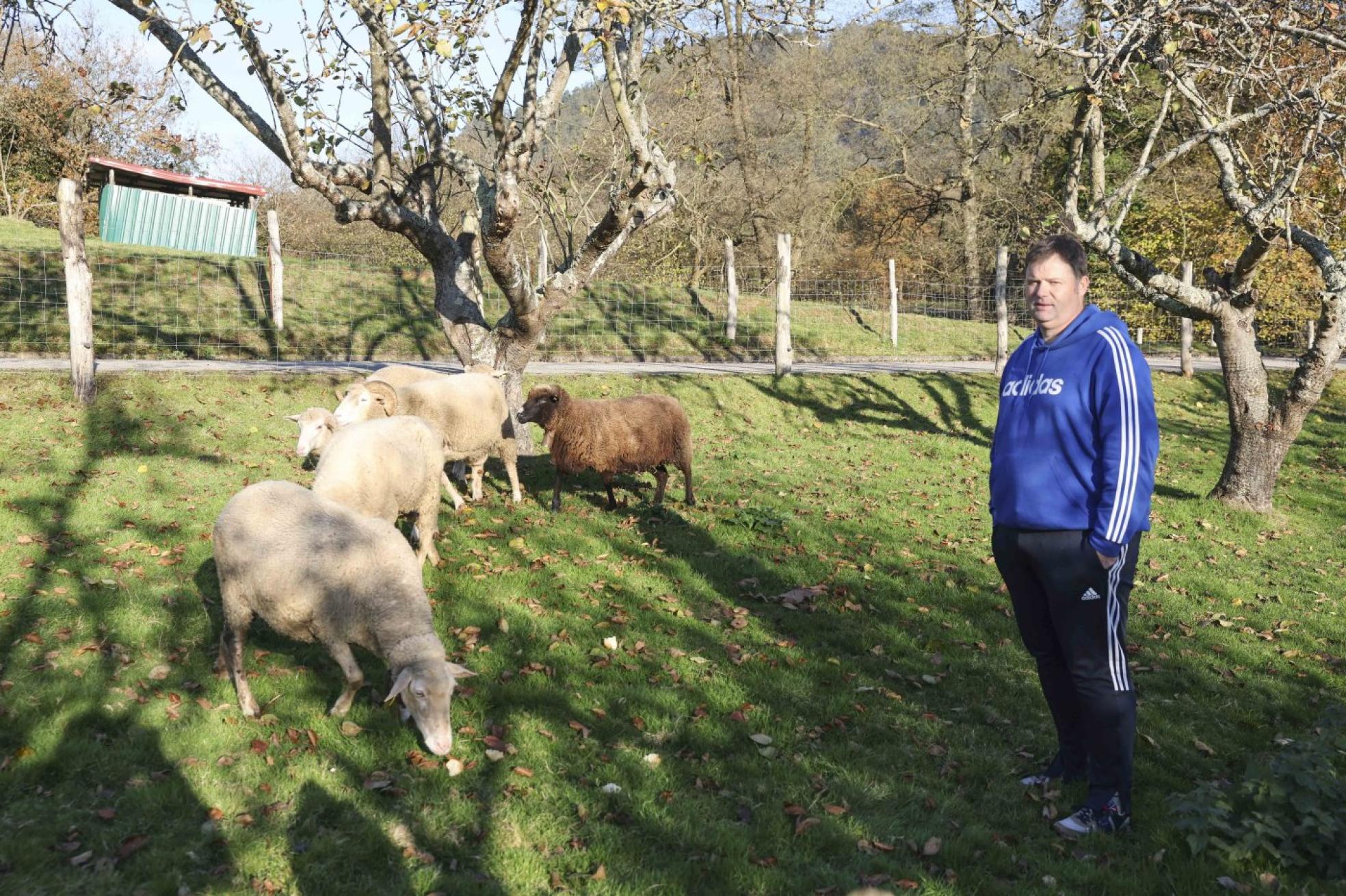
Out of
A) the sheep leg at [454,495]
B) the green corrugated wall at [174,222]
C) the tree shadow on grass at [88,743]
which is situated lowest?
the tree shadow on grass at [88,743]

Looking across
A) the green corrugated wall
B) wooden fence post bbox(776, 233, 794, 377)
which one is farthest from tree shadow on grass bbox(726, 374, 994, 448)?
the green corrugated wall

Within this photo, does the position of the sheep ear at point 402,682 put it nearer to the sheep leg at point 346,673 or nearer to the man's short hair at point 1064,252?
the sheep leg at point 346,673

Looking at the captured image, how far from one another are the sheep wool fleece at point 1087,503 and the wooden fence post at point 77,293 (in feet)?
38.2

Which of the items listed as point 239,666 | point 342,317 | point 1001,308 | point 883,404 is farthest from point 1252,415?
point 342,317

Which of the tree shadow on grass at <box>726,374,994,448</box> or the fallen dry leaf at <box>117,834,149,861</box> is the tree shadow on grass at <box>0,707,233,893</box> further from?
the tree shadow on grass at <box>726,374,994,448</box>

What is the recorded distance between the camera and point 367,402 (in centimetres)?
917

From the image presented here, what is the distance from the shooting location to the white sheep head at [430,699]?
4898mm

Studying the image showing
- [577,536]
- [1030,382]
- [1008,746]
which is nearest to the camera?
[1030,382]

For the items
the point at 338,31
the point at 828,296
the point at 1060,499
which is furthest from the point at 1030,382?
the point at 828,296

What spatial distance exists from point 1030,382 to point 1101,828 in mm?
2162

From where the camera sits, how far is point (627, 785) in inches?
193

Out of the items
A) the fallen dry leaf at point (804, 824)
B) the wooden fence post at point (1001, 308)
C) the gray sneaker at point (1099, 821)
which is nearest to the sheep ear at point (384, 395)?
the fallen dry leaf at point (804, 824)

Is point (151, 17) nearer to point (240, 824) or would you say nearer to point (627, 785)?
point (240, 824)

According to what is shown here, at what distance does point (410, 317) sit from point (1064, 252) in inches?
708
